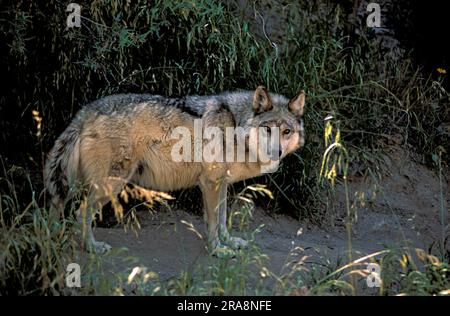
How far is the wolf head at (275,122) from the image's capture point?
18.7ft

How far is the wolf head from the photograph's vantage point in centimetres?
571

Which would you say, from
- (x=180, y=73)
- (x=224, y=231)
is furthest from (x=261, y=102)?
(x=180, y=73)

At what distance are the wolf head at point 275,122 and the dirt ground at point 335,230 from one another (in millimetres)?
792

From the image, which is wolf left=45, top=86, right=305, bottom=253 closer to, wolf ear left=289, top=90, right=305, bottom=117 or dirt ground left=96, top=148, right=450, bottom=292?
wolf ear left=289, top=90, right=305, bottom=117

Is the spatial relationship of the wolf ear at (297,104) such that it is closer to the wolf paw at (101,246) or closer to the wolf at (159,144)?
the wolf at (159,144)

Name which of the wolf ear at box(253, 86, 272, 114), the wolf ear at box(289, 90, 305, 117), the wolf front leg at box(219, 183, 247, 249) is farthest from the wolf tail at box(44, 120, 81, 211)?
the wolf ear at box(289, 90, 305, 117)

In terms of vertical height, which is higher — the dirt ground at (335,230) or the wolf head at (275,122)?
the wolf head at (275,122)

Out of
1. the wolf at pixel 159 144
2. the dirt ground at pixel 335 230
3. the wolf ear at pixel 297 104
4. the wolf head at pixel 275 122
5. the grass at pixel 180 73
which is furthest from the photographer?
the grass at pixel 180 73

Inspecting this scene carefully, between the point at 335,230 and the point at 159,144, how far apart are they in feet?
7.66

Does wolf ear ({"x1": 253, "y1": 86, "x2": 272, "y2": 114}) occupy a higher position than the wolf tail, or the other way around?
wolf ear ({"x1": 253, "y1": 86, "x2": 272, "y2": 114})

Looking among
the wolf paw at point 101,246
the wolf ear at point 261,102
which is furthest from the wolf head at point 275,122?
the wolf paw at point 101,246

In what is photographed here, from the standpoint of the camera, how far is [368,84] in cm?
702

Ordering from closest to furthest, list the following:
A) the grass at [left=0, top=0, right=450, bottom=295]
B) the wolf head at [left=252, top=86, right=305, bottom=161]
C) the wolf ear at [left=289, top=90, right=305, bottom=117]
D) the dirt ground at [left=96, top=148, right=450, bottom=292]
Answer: the dirt ground at [left=96, top=148, right=450, bottom=292]
the wolf head at [left=252, top=86, right=305, bottom=161]
the wolf ear at [left=289, top=90, right=305, bottom=117]
the grass at [left=0, top=0, right=450, bottom=295]
